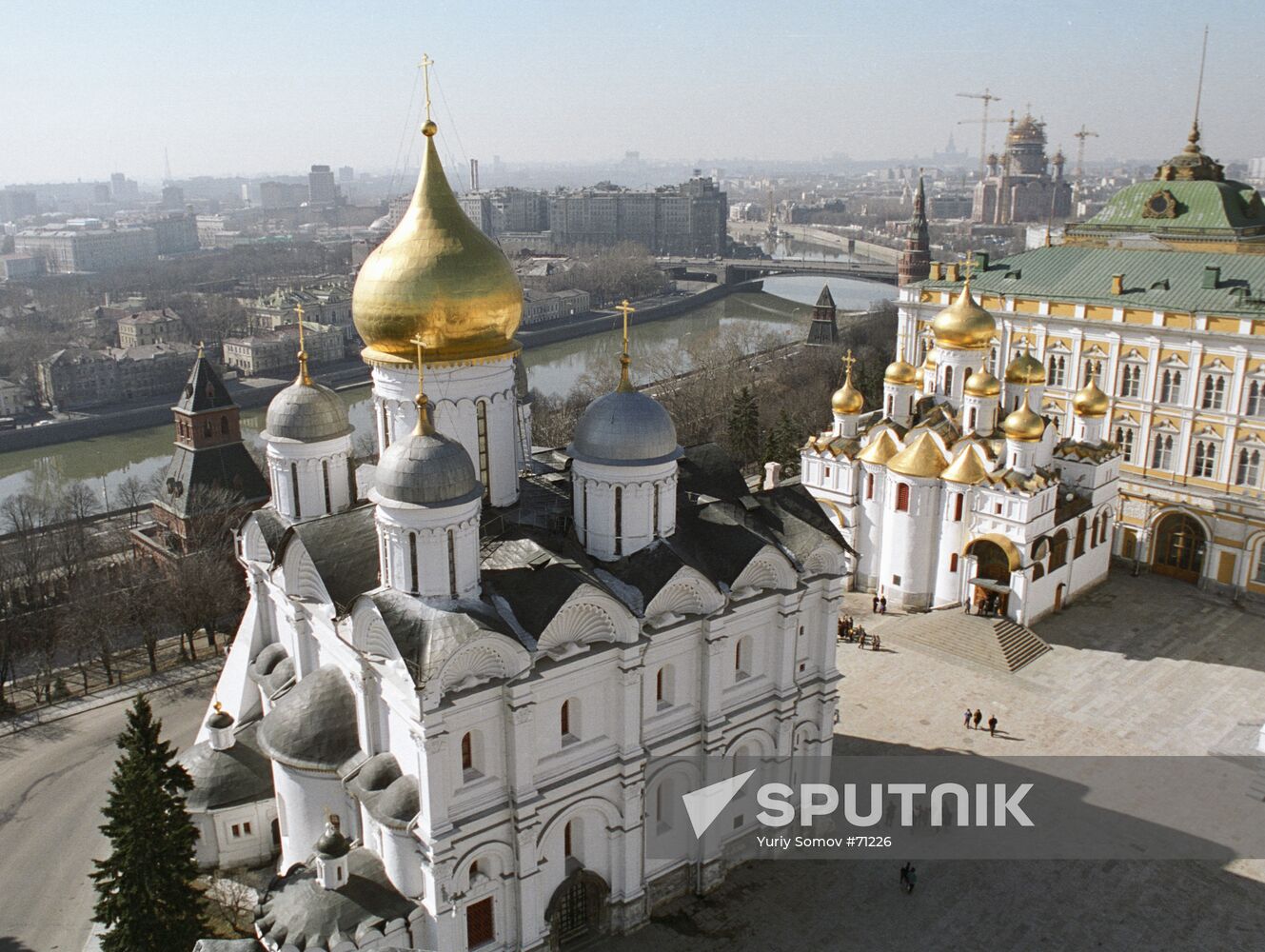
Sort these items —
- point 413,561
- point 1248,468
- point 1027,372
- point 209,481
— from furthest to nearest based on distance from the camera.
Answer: point 209,481, point 1248,468, point 1027,372, point 413,561

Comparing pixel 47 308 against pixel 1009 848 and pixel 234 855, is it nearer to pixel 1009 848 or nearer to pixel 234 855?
pixel 234 855

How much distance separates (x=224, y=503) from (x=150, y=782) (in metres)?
15.0

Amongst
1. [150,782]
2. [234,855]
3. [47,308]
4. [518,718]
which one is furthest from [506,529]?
[47,308]

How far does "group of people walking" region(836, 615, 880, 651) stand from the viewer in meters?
21.2

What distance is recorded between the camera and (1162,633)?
21.7 meters

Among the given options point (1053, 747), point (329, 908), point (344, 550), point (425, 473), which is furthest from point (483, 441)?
point (1053, 747)

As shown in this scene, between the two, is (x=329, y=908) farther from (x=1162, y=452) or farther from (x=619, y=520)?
(x=1162, y=452)

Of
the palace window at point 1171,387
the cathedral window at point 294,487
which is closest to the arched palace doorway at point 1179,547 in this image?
the palace window at point 1171,387

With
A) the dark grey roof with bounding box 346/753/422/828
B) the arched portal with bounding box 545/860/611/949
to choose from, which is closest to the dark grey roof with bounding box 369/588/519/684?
the dark grey roof with bounding box 346/753/422/828

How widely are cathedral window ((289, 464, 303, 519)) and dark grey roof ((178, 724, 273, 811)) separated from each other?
341 cm

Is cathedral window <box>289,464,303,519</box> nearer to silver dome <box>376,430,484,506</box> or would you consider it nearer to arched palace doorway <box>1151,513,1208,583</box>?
silver dome <box>376,430,484,506</box>

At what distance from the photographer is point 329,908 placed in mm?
A: 11445

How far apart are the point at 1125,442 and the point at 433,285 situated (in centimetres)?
1869

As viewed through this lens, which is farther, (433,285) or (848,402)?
(848,402)
